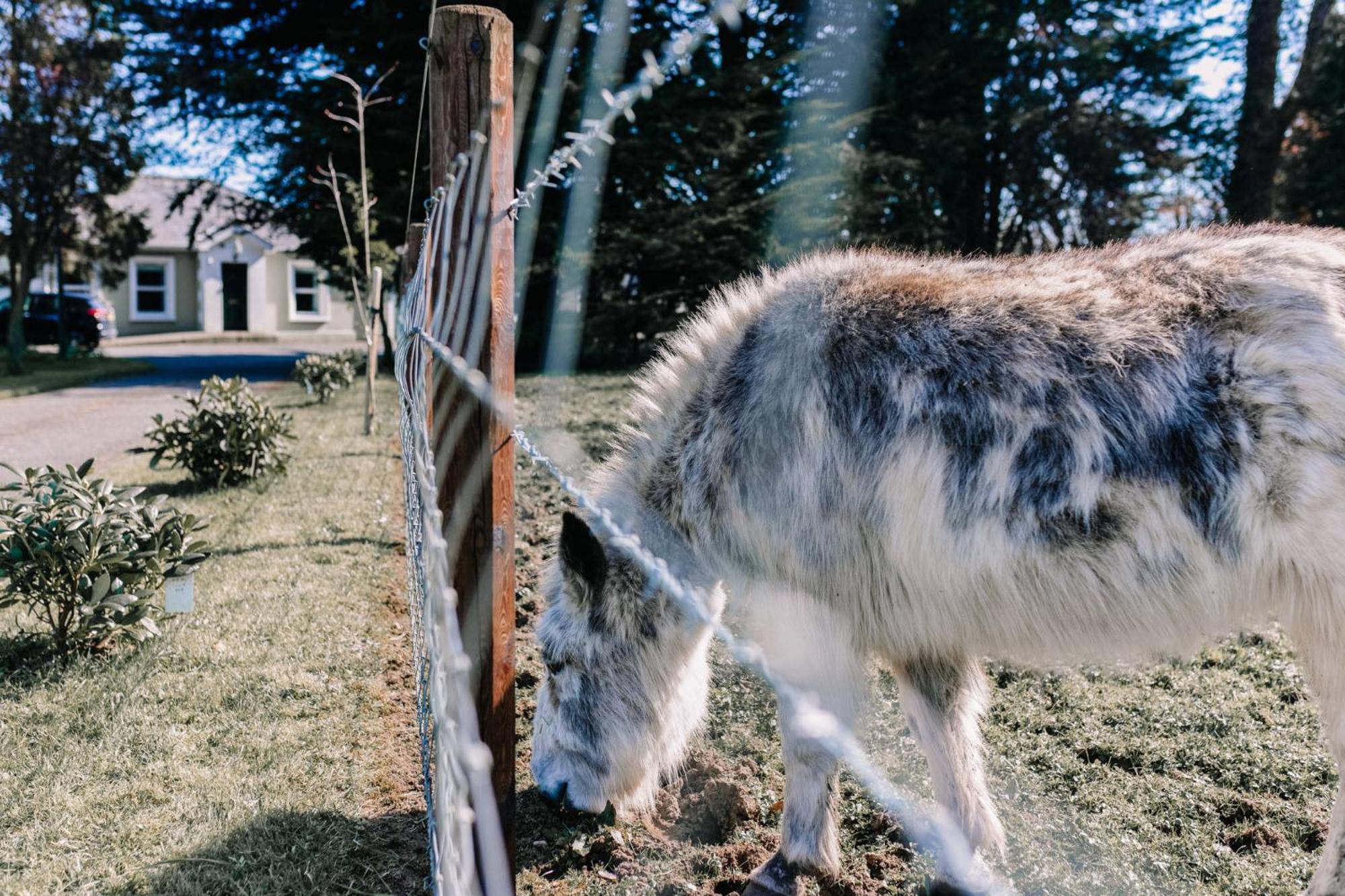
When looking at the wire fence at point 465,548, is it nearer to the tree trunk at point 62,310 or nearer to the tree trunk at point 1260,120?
the tree trunk at point 1260,120

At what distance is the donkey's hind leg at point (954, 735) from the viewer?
2.96 m

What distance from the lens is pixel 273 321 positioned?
36250mm

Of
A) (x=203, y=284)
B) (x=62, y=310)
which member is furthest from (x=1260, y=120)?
(x=203, y=284)

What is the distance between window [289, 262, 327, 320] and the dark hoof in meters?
37.6

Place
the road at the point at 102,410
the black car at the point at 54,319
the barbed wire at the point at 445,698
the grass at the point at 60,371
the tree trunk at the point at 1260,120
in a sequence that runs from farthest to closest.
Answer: the black car at the point at 54,319, the grass at the point at 60,371, the tree trunk at the point at 1260,120, the road at the point at 102,410, the barbed wire at the point at 445,698

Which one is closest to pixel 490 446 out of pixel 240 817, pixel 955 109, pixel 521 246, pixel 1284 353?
pixel 240 817

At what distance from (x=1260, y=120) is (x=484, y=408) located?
596 inches

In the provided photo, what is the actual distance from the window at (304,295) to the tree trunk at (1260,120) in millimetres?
32499

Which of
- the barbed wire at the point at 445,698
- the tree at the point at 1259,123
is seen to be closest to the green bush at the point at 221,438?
the barbed wire at the point at 445,698

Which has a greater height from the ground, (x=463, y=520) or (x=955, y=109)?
(x=955, y=109)

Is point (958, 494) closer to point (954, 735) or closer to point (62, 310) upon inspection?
point (954, 735)

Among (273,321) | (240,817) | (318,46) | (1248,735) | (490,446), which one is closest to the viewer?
(490,446)

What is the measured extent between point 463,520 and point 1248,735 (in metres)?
3.32

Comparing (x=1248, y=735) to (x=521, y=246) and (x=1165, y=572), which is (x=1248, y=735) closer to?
(x=1165, y=572)
